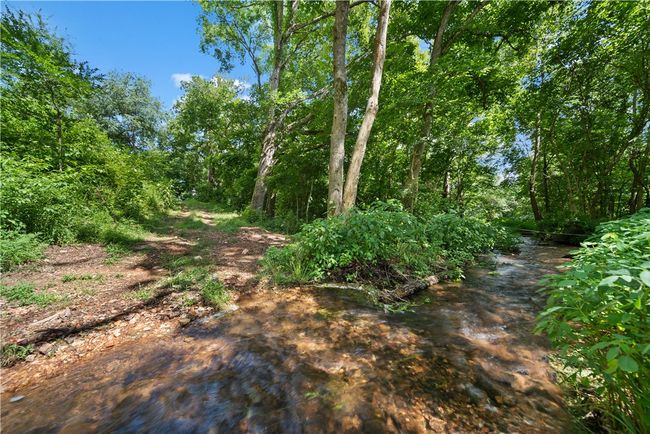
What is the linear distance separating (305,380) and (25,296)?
13.2 ft

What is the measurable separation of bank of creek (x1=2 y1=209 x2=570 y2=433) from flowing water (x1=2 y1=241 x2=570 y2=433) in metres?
0.01

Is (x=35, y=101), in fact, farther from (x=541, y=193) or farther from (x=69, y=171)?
(x=541, y=193)

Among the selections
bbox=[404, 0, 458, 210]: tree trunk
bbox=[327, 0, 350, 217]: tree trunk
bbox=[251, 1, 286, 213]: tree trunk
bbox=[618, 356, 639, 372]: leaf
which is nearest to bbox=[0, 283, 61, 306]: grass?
bbox=[327, 0, 350, 217]: tree trunk

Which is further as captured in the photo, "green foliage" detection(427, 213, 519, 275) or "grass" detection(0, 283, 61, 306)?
"green foliage" detection(427, 213, 519, 275)

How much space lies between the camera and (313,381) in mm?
2441

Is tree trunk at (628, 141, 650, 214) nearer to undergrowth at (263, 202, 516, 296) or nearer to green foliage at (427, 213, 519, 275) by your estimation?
green foliage at (427, 213, 519, 275)

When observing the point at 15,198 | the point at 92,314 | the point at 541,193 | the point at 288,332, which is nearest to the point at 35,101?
the point at 15,198

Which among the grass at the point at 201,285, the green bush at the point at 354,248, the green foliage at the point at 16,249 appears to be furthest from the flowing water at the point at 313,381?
the green foliage at the point at 16,249

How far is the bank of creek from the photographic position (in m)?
2.01

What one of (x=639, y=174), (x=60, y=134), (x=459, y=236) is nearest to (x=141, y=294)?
(x=60, y=134)

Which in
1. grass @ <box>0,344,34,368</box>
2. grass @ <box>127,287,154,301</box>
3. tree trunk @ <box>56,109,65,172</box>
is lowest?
grass @ <box>0,344,34,368</box>

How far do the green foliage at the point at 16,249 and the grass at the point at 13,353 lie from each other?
2.71m

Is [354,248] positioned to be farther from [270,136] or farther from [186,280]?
[270,136]

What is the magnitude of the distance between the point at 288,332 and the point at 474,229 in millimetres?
7294
